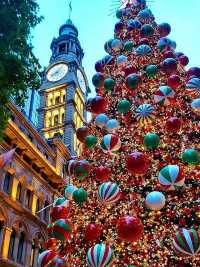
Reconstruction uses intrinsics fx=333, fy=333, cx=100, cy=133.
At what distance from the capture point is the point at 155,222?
7930 mm

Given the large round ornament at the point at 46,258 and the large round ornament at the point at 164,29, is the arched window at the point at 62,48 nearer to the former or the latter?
the large round ornament at the point at 164,29

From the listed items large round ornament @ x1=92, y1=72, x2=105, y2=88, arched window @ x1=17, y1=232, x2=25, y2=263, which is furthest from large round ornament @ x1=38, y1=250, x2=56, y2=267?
arched window @ x1=17, y1=232, x2=25, y2=263

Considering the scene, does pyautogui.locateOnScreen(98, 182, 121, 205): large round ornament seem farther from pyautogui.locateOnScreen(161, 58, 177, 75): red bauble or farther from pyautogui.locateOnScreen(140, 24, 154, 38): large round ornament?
pyautogui.locateOnScreen(140, 24, 154, 38): large round ornament

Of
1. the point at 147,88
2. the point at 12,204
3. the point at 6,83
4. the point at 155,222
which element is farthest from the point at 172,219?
the point at 12,204

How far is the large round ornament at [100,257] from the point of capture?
6734 millimetres

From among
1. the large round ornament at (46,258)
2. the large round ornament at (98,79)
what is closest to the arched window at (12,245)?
the large round ornament at (46,258)

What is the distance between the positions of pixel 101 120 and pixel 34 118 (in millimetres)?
30970

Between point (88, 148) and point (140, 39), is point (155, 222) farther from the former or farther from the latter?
point (140, 39)

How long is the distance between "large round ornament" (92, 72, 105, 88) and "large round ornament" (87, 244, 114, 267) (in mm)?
5583

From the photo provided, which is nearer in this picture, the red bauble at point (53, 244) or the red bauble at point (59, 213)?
the red bauble at point (59, 213)

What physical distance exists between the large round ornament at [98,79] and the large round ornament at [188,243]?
19.4 ft

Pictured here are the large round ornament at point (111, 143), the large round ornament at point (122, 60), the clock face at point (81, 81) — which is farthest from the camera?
the clock face at point (81, 81)

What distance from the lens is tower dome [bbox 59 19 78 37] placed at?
51.2 m

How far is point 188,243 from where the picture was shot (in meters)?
6.24
